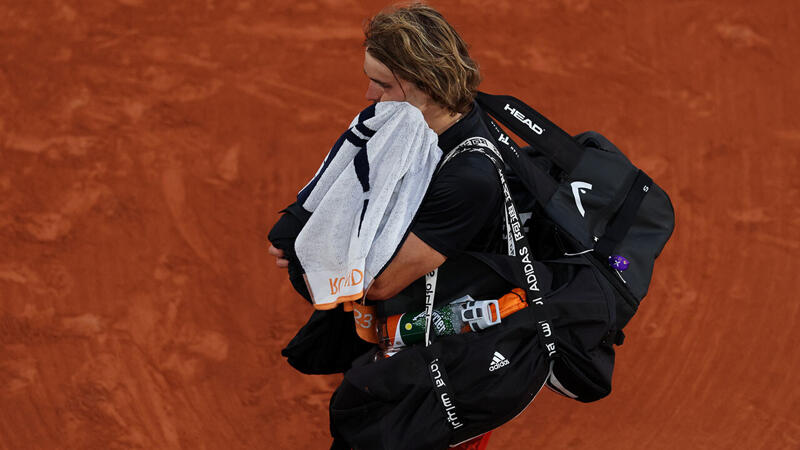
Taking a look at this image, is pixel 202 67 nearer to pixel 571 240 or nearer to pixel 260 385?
pixel 260 385

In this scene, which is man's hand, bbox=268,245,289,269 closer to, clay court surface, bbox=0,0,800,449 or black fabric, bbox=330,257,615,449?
black fabric, bbox=330,257,615,449

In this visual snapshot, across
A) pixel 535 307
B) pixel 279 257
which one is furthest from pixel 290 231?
pixel 535 307

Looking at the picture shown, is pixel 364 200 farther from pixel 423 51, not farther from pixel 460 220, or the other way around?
pixel 423 51

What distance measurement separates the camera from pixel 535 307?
238 centimetres

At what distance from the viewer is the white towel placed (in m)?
2.25

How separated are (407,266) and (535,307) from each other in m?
0.37

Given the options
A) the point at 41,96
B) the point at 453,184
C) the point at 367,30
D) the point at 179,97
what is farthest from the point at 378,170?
the point at 41,96

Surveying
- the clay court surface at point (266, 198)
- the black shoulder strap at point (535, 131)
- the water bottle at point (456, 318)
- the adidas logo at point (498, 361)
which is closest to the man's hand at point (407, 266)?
the water bottle at point (456, 318)

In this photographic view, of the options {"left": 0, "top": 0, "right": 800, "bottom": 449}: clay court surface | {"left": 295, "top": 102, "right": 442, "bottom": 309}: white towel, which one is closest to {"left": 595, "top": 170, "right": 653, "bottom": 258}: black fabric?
{"left": 295, "top": 102, "right": 442, "bottom": 309}: white towel

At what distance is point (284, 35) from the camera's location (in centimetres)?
558

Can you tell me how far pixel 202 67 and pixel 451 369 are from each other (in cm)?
361

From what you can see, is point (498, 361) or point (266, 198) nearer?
point (498, 361)

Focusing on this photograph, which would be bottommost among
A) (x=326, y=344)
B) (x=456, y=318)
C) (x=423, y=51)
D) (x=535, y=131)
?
(x=326, y=344)

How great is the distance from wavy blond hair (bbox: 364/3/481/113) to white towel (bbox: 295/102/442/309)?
3.5 inches
